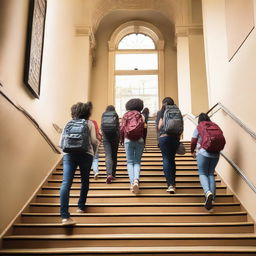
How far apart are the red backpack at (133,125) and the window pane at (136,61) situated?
911 centimetres

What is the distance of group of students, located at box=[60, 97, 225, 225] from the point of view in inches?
164

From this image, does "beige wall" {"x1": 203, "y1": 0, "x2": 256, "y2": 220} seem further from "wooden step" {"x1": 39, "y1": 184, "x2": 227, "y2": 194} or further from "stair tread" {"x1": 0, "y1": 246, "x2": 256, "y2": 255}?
"stair tread" {"x1": 0, "y1": 246, "x2": 256, "y2": 255}

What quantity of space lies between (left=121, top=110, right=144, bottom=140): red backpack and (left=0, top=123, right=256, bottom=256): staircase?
2.79 feet

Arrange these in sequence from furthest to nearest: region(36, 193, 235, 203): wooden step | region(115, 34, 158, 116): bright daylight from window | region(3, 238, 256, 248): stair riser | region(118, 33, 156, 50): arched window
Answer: region(118, 33, 156, 50): arched window
region(115, 34, 158, 116): bright daylight from window
region(36, 193, 235, 203): wooden step
region(3, 238, 256, 248): stair riser

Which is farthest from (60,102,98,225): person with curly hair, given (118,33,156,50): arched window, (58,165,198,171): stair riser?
(118,33,156,50): arched window

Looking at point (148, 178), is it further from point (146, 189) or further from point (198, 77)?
point (198, 77)

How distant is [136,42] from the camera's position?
14461 mm

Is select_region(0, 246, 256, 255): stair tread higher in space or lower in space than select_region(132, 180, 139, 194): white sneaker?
lower

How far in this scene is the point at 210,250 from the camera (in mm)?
3609

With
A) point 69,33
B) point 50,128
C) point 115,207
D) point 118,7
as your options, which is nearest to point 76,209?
point 115,207

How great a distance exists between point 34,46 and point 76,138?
206 cm

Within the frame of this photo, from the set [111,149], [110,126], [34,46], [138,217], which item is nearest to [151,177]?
[111,149]

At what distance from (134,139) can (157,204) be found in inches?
40.3

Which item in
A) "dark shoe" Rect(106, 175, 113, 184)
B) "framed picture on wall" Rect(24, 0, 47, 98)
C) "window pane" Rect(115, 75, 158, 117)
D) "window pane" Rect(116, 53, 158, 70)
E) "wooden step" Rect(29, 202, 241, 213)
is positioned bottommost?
"wooden step" Rect(29, 202, 241, 213)
